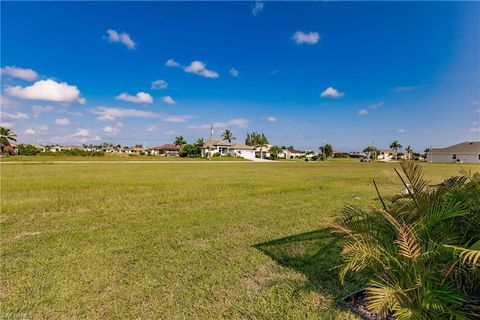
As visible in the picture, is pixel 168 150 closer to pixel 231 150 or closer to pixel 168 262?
pixel 231 150

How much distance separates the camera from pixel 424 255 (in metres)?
2.34

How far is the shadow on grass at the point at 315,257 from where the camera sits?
3.58m

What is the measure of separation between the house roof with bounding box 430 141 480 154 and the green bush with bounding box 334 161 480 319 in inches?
3096

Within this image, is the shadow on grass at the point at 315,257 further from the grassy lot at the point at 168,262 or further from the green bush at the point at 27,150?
the green bush at the point at 27,150

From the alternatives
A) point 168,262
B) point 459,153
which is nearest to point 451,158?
point 459,153

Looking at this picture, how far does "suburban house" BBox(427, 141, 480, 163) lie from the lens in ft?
205

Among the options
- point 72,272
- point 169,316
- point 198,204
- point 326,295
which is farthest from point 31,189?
point 326,295

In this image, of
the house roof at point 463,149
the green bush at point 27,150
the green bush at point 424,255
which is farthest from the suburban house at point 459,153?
the green bush at point 27,150

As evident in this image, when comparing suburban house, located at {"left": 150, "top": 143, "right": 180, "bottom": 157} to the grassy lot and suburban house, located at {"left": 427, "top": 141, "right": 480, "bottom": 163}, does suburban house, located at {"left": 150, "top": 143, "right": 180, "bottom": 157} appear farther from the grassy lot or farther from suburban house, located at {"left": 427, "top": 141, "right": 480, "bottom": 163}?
the grassy lot

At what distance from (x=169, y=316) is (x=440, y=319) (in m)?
2.52

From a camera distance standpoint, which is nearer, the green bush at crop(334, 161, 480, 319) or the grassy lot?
the green bush at crop(334, 161, 480, 319)

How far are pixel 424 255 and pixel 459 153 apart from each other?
8070 cm

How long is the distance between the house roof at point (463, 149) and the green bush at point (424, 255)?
78.7m

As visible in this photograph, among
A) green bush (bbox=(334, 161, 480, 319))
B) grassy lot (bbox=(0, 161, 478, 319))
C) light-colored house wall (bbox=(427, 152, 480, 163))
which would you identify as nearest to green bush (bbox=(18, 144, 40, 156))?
grassy lot (bbox=(0, 161, 478, 319))
